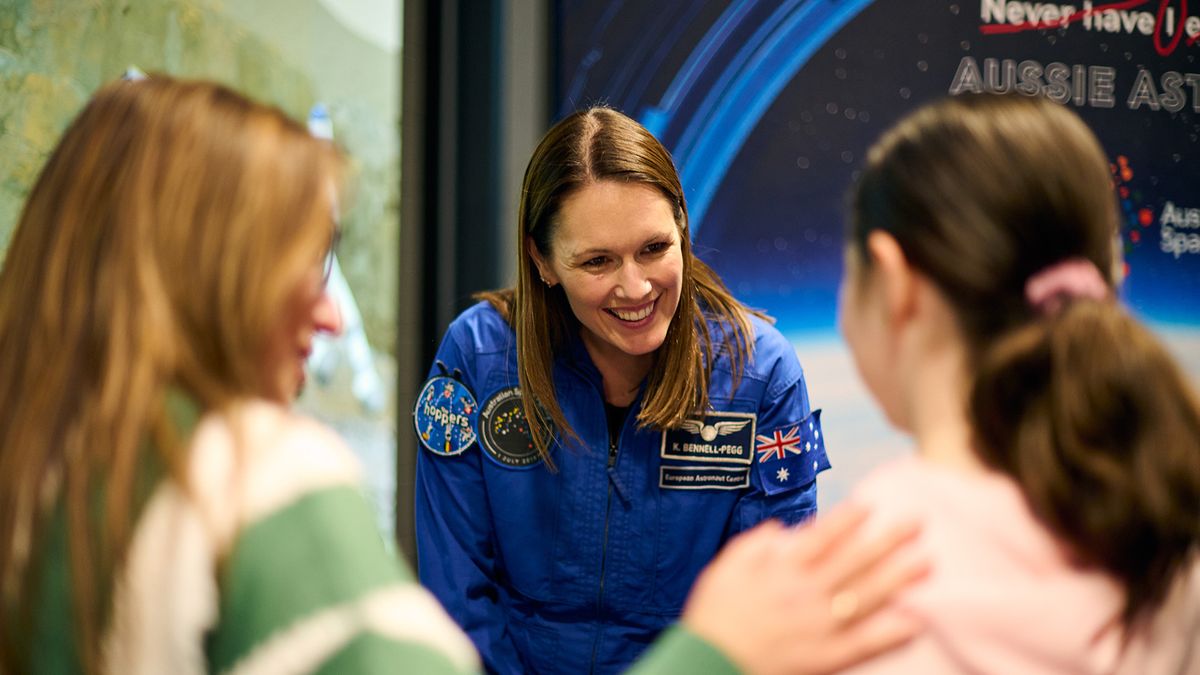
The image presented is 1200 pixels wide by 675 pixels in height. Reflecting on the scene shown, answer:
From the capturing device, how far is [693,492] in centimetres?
181

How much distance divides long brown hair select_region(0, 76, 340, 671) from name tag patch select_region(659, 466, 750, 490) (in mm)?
1054

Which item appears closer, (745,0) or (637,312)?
(637,312)

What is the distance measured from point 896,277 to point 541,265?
943 millimetres

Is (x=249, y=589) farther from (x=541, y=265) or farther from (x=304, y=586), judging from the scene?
(x=541, y=265)

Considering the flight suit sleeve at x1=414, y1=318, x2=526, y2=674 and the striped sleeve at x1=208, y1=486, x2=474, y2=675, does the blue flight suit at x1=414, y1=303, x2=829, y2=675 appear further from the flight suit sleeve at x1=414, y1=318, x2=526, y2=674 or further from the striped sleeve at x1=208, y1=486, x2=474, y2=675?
the striped sleeve at x1=208, y1=486, x2=474, y2=675

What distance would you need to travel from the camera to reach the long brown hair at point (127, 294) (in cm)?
73

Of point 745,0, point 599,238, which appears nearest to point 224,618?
point 599,238

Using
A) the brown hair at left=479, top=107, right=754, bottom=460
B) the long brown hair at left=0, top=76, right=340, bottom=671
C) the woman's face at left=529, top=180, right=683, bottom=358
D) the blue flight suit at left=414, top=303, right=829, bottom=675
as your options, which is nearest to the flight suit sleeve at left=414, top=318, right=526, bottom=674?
the blue flight suit at left=414, top=303, right=829, bottom=675

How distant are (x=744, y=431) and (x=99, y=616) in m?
1.24

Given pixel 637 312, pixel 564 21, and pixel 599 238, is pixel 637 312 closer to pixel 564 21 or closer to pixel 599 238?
pixel 599 238

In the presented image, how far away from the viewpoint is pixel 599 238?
1.76m

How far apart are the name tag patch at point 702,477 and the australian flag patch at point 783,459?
3cm

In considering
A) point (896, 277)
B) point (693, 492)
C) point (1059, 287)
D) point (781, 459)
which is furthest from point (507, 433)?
point (1059, 287)

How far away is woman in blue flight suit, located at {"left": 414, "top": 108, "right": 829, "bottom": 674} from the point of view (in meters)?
1.78
